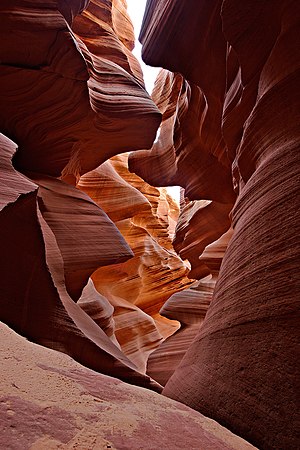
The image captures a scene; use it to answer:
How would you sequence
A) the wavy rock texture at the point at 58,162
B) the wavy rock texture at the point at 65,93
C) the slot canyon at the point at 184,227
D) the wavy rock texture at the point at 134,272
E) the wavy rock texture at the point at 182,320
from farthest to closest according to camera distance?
1. the wavy rock texture at the point at 134,272
2. the wavy rock texture at the point at 182,320
3. the wavy rock texture at the point at 65,93
4. the wavy rock texture at the point at 58,162
5. the slot canyon at the point at 184,227

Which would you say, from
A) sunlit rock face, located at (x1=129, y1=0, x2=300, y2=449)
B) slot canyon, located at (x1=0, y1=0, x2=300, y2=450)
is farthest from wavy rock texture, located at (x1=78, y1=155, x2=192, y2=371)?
sunlit rock face, located at (x1=129, y1=0, x2=300, y2=449)

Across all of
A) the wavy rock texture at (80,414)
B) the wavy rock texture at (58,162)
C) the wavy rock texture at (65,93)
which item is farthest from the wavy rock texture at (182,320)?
the wavy rock texture at (80,414)

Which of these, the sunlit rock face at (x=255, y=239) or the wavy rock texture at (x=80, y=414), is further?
the sunlit rock face at (x=255, y=239)

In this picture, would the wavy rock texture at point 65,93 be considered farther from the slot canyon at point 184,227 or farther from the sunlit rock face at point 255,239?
the sunlit rock face at point 255,239

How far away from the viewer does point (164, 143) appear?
7.25 m

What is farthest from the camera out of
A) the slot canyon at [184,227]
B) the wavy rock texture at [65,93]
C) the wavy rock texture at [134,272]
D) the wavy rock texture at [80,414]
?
the wavy rock texture at [134,272]

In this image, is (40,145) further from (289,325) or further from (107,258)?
(289,325)

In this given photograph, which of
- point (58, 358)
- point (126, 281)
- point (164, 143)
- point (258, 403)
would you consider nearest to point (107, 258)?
point (58, 358)

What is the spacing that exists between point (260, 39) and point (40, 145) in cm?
279

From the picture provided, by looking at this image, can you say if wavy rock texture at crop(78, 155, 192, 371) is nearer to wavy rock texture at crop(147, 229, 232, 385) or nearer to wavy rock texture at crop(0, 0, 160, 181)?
wavy rock texture at crop(147, 229, 232, 385)

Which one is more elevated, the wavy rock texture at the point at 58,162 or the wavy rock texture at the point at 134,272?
the wavy rock texture at the point at 58,162

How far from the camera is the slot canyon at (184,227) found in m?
1.24

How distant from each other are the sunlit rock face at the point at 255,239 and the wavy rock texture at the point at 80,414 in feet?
0.54

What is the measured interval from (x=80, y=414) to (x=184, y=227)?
6.38 m
